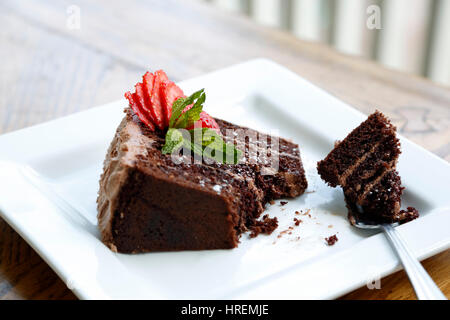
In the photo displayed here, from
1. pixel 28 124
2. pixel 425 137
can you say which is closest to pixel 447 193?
pixel 425 137

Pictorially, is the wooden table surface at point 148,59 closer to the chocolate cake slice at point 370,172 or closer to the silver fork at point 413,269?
the chocolate cake slice at point 370,172

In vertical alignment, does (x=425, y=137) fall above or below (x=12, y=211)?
below

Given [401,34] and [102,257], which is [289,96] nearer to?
[102,257]

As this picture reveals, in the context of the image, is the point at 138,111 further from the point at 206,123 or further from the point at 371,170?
the point at 371,170

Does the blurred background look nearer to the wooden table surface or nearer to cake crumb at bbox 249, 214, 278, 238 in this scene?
the wooden table surface

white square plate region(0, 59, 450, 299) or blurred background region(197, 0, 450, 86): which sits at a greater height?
white square plate region(0, 59, 450, 299)

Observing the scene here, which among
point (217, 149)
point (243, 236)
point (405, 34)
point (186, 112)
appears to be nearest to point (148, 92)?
point (186, 112)
